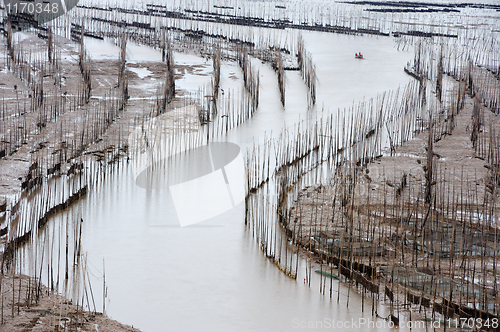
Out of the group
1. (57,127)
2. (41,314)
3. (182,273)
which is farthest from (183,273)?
(57,127)

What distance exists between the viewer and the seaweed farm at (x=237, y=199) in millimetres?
3732

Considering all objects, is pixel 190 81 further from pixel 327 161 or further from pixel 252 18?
pixel 252 18

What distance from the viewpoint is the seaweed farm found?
373cm

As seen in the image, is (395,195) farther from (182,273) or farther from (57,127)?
(57,127)

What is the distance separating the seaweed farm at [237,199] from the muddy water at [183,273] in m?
0.02

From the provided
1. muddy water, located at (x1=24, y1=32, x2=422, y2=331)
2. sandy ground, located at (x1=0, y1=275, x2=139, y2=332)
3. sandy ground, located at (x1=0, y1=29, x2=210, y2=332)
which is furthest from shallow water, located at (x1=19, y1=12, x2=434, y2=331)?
sandy ground, located at (x1=0, y1=29, x2=210, y2=332)

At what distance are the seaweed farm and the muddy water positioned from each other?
17mm

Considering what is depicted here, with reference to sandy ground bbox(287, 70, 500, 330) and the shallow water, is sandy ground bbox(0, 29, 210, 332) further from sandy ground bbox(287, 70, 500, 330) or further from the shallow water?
sandy ground bbox(287, 70, 500, 330)

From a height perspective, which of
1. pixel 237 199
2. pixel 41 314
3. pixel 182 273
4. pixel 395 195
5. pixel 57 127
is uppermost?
pixel 57 127

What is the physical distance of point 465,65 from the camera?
40.1ft

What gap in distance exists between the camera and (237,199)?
18.4ft

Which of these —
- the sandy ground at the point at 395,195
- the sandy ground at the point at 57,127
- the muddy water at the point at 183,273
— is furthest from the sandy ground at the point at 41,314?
the sandy ground at the point at 395,195

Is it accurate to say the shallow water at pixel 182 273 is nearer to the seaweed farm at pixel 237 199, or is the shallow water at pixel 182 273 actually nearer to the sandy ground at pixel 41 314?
the seaweed farm at pixel 237 199

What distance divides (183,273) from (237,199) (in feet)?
4.96
